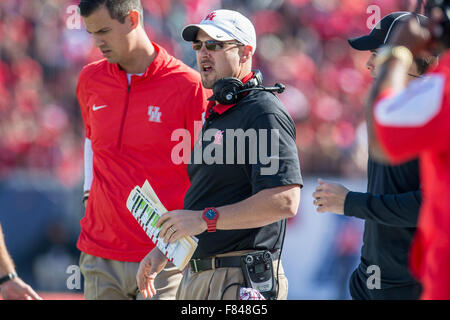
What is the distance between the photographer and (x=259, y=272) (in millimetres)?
3348

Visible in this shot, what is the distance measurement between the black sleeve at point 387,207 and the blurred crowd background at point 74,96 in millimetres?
4507

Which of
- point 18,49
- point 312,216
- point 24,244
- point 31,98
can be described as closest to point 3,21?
point 18,49

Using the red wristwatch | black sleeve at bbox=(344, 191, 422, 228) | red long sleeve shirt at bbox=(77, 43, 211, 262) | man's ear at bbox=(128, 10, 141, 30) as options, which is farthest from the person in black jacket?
man's ear at bbox=(128, 10, 141, 30)

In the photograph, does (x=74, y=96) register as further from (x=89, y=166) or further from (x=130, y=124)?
(x=130, y=124)

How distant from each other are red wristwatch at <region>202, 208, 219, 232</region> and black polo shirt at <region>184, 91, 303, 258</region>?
0.67ft

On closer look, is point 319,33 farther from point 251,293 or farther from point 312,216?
point 251,293

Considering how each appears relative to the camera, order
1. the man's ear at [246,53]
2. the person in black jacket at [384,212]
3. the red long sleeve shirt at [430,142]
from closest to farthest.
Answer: the red long sleeve shirt at [430,142] → the person in black jacket at [384,212] → the man's ear at [246,53]

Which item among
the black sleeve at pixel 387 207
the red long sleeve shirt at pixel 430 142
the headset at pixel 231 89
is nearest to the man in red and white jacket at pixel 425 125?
the red long sleeve shirt at pixel 430 142

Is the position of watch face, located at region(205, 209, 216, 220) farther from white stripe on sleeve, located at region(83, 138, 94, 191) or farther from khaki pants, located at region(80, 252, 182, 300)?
white stripe on sleeve, located at region(83, 138, 94, 191)

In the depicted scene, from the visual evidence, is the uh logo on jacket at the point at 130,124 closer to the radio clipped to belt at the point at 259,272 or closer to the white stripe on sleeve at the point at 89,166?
the white stripe on sleeve at the point at 89,166

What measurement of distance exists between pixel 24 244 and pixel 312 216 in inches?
135

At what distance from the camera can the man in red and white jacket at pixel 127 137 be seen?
4.19m

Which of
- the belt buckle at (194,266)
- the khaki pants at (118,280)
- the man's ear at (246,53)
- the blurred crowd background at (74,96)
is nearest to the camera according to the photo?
the belt buckle at (194,266)
